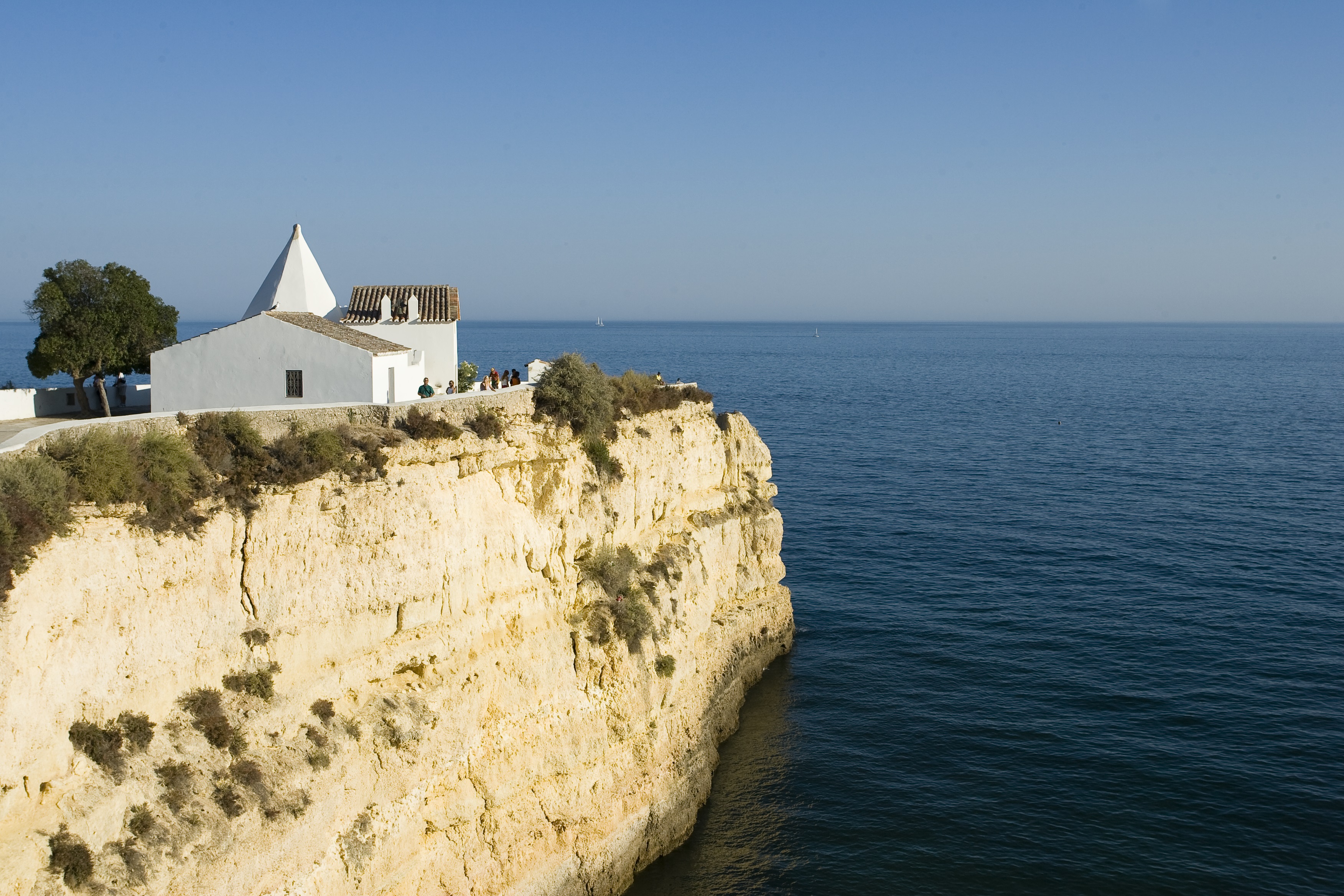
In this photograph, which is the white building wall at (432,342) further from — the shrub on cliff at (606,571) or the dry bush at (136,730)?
the dry bush at (136,730)

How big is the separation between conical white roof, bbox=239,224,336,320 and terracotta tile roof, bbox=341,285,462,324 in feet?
4.65

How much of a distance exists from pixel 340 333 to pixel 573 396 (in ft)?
23.6

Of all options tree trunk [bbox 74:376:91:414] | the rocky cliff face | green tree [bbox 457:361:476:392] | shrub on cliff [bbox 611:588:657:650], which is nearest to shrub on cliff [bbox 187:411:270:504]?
the rocky cliff face

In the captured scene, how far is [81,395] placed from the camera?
3103 centimetres

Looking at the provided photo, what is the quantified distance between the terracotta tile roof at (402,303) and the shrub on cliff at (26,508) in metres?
17.6

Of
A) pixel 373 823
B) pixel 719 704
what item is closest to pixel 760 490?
pixel 719 704

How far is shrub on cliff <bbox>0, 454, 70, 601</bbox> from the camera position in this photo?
53.9ft

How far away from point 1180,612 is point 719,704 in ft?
67.5

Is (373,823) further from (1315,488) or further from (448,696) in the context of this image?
(1315,488)

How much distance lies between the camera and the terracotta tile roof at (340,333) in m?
27.8

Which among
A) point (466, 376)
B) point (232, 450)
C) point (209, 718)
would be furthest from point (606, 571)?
point (209, 718)

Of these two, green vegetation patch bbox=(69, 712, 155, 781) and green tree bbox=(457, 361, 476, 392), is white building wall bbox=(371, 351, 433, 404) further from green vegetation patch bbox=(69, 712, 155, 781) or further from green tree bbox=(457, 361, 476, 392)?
green vegetation patch bbox=(69, 712, 155, 781)

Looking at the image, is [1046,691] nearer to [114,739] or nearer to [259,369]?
[259,369]

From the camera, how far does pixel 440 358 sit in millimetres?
34625
